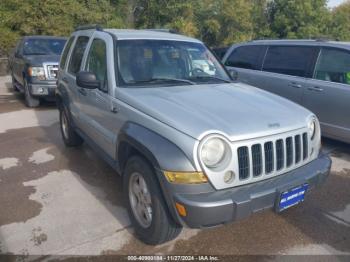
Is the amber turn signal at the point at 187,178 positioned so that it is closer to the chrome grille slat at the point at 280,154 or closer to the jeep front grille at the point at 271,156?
the jeep front grille at the point at 271,156

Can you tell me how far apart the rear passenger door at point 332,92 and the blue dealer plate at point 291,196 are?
2.77m

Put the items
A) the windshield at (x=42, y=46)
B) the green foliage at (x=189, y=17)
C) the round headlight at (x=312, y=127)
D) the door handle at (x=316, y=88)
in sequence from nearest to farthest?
the round headlight at (x=312, y=127) < the door handle at (x=316, y=88) < the windshield at (x=42, y=46) < the green foliage at (x=189, y=17)

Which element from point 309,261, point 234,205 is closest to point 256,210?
point 234,205

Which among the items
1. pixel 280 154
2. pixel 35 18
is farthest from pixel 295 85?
pixel 35 18

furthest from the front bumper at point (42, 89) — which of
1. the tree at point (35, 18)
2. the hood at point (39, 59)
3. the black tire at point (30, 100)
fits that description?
the tree at point (35, 18)

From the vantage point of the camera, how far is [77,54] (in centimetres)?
494

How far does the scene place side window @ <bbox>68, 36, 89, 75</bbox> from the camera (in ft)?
15.5

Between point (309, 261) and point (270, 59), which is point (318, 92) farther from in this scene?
point (309, 261)

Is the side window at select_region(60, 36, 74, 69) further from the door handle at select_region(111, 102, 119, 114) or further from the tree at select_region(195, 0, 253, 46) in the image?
the tree at select_region(195, 0, 253, 46)

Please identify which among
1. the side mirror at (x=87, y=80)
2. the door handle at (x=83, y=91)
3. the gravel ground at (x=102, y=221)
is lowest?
the gravel ground at (x=102, y=221)

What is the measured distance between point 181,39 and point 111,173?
6.50 ft

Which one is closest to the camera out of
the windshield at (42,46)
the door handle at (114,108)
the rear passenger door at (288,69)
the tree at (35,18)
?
the door handle at (114,108)

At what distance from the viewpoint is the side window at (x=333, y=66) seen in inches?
211

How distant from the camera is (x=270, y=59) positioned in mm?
6492
